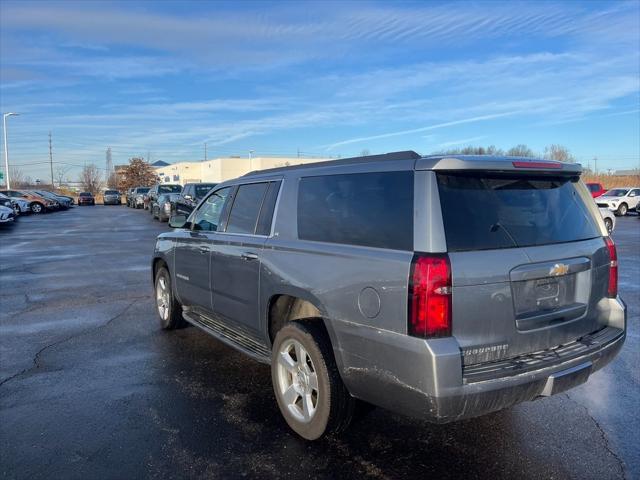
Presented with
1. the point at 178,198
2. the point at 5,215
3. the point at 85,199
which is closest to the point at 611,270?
the point at 178,198

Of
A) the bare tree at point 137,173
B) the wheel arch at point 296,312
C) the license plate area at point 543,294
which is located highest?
the bare tree at point 137,173

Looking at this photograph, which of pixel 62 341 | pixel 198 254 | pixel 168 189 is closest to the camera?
pixel 198 254

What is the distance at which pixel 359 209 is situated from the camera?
340cm

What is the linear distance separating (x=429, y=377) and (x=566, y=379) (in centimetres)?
101

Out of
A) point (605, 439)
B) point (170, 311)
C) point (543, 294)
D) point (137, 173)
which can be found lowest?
point (605, 439)

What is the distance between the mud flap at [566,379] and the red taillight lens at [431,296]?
80 cm

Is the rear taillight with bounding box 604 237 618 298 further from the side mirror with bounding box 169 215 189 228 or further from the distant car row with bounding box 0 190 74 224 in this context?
the distant car row with bounding box 0 190 74 224

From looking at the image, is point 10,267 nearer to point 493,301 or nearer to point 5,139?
point 493,301

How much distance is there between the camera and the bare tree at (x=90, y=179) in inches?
3650

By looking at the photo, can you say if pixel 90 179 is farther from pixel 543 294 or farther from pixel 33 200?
pixel 543 294

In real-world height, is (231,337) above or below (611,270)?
below

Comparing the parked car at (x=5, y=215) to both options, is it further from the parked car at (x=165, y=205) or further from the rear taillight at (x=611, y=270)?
the rear taillight at (x=611, y=270)

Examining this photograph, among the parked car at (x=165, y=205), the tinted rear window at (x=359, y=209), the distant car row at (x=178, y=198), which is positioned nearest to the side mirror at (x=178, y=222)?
the tinted rear window at (x=359, y=209)

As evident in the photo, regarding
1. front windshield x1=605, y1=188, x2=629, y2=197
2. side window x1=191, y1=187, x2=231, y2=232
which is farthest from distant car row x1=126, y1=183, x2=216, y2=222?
front windshield x1=605, y1=188, x2=629, y2=197
